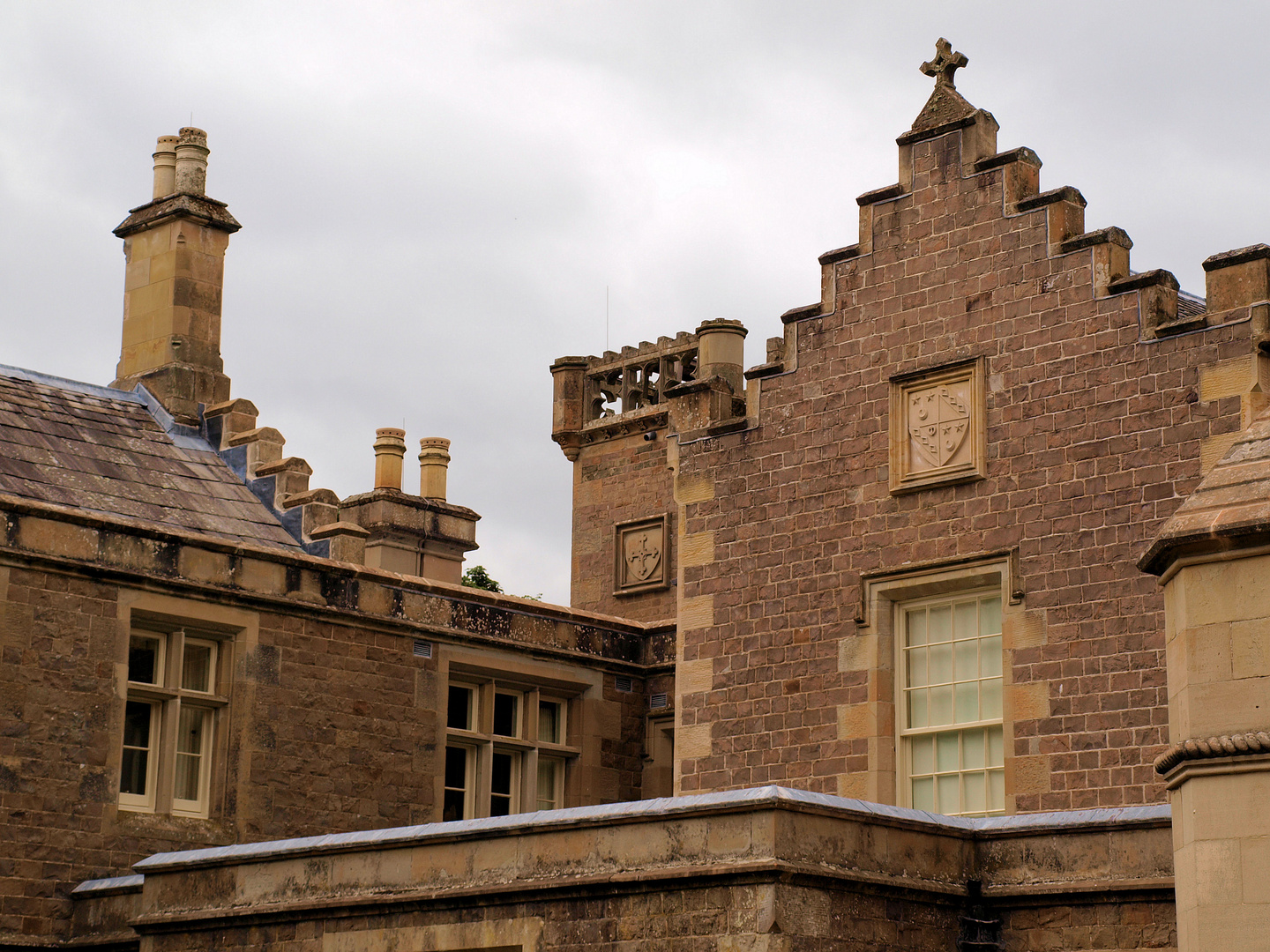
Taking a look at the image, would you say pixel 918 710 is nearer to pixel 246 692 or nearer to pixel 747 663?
pixel 747 663

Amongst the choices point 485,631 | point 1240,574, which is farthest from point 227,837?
point 1240,574

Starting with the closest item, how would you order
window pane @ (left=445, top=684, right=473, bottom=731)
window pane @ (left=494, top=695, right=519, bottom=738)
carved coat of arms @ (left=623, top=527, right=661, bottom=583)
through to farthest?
window pane @ (left=445, top=684, right=473, bottom=731) → window pane @ (left=494, top=695, right=519, bottom=738) → carved coat of arms @ (left=623, top=527, right=661, bottom=583)

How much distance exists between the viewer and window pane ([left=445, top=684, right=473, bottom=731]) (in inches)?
754

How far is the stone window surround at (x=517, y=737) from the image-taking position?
1881 cm

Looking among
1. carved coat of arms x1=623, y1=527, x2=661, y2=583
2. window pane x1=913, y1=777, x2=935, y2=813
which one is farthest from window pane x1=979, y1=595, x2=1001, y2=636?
carved coat of arms x1=623, y1=527, x2=661, y2=583

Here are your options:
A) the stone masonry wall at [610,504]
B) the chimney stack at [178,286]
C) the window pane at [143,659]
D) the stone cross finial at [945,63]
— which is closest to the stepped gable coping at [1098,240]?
the stone cross finial at [945,63]

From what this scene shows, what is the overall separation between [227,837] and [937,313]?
7.36 meters

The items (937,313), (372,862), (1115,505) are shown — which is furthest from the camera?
(937,313)

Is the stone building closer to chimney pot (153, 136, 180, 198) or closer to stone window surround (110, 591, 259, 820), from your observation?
stone window surround (110, 591, 259, 820)

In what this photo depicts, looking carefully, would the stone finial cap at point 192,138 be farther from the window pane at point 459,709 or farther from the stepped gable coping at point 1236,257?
the stepped gable coping at point 1236,257

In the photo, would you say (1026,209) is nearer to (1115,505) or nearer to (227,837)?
(1115,505)

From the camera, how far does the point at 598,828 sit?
11773 mm

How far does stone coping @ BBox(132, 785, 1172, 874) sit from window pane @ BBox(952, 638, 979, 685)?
2.89 meters

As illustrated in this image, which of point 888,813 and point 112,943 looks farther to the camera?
point 112,943
